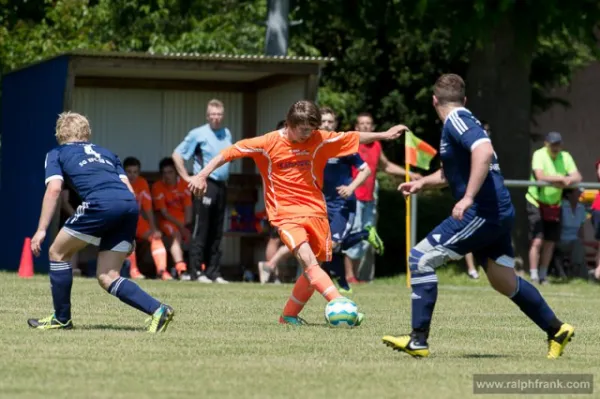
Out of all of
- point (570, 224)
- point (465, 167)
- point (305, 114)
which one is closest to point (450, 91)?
point (465, 167)

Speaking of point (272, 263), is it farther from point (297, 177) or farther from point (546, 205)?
point (297, 177)

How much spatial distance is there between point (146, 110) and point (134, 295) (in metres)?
10.8

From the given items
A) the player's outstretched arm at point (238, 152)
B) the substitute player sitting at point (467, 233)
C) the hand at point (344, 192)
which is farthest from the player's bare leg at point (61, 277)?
the hand at point (344, 192)

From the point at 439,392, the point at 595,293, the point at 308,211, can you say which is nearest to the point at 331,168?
the point at 595,293

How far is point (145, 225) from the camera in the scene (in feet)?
64.3

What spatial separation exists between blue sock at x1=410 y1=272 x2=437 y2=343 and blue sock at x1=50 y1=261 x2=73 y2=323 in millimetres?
2721

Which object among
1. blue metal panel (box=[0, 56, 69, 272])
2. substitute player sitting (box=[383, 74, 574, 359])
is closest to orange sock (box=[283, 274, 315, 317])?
substitute player sitting (box=[383, 74, 574, 359])

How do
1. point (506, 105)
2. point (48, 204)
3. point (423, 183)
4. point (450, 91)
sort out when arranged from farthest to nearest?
point (506, 105), point (48, 204), point (423, 183), point (450, 91)

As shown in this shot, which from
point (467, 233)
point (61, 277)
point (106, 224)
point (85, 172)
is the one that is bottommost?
point (61, 277)

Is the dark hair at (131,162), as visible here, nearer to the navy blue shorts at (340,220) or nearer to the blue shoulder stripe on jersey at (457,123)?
the navy blue shorts at (340,220)

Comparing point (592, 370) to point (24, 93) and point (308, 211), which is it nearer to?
point (308, 211)

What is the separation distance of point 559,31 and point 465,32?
120cm

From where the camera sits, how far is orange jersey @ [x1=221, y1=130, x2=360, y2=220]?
38.3 ft

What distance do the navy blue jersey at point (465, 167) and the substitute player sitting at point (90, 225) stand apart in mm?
2401
